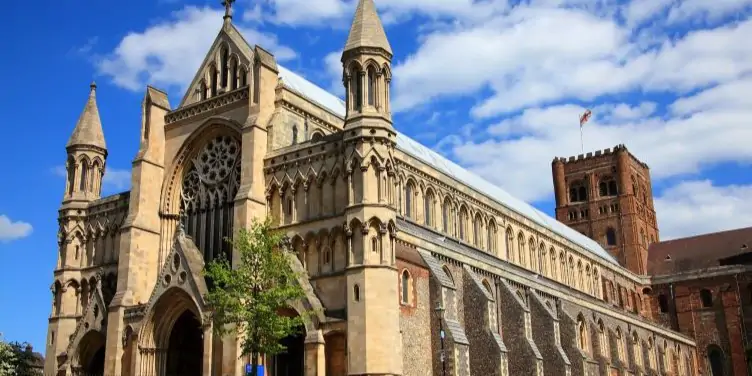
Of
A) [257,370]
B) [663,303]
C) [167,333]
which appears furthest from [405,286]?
[663,303]

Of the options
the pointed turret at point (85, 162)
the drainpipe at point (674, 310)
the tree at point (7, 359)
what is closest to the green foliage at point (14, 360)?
the tree at point (7, 359)

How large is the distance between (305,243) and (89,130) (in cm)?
2022

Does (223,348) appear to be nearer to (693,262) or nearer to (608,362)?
(608,362)

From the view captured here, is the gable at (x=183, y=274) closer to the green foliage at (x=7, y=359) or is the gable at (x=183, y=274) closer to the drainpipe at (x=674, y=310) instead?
the green foliage at (x=7, y=359)

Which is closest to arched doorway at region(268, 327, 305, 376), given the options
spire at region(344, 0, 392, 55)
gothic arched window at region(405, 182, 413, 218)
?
gothic arched window at region(405, 182, 413, 218)

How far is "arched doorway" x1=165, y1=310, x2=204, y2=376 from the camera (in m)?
42.9

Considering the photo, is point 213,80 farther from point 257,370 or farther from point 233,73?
point 257,370

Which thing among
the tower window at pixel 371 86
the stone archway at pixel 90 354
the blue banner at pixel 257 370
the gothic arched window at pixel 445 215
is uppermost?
the tower window at pixel 371 86

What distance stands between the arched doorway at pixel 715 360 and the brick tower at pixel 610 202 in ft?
42.1

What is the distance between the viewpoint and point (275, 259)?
34.7m

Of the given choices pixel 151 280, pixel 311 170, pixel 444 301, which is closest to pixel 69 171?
pixel 151 280

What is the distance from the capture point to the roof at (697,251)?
85.8 meters

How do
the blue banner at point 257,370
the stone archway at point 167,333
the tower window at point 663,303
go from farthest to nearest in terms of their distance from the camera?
the tower window at point 663,303 → the stone archway at point 167,333 → the blue banner at point 257,370

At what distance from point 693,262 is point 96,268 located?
208 ft
